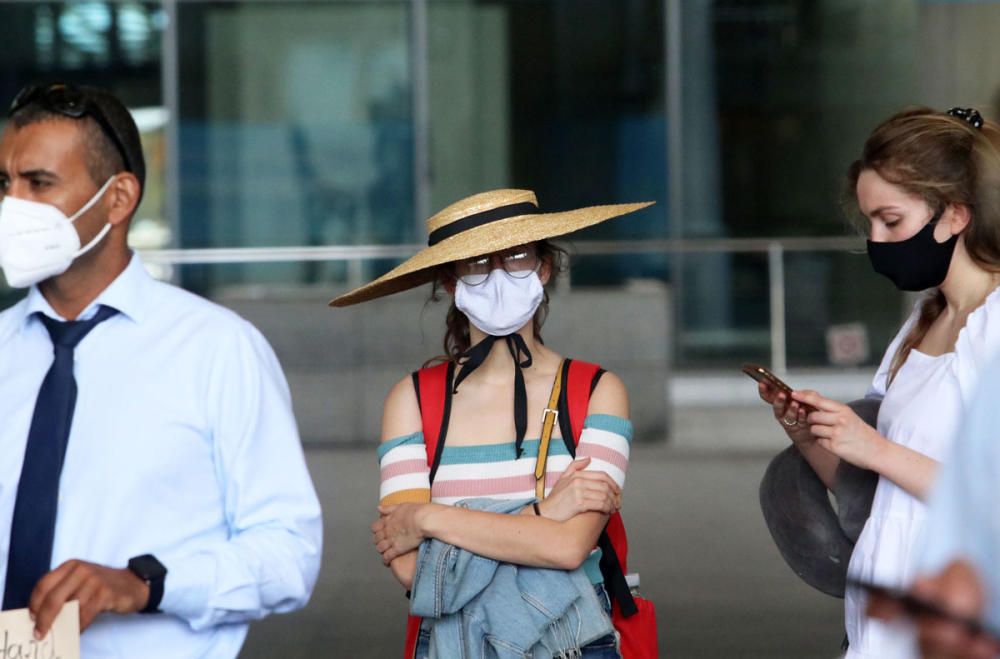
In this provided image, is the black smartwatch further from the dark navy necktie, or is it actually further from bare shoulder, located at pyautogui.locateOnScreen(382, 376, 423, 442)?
bare shoulder, located at pyautogui.locateOnScreen(382, 376, 423, 442)

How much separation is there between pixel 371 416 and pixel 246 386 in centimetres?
781

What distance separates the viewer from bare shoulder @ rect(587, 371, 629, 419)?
2.93 metres

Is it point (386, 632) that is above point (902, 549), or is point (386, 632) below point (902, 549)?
below

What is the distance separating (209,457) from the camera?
240 cm

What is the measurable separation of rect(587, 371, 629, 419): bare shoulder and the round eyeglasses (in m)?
0.29

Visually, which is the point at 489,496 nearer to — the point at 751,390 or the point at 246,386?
the point at 246,386

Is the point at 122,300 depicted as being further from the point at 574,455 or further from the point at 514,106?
the point at 514,106

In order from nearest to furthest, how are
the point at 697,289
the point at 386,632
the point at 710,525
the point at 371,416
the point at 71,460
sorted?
the point at 71,460
the point at 386,632
the point at 710,525
the point at 371,416
the point at 697,289

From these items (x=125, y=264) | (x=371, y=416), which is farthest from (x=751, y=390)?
(x=125, y=264)

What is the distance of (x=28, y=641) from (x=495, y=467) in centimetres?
106

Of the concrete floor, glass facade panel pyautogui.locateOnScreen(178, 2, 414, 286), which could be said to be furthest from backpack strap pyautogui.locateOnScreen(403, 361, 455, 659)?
glass facade panel pyautogui.locateOnScreen(178, 2, 414, 286)

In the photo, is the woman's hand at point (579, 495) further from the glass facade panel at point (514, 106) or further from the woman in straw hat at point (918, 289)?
the glass facade panel at point (514, 106)

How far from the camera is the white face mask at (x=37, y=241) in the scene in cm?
242

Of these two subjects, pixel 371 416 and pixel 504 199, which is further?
pixel 371 416
